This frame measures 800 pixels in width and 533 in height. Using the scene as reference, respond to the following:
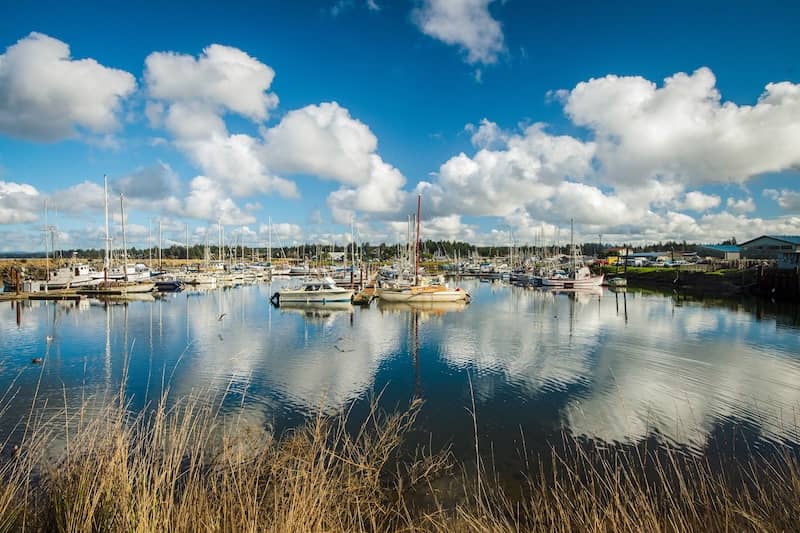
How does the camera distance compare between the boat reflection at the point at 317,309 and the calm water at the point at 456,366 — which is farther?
the boat reflection at the point at 317,309

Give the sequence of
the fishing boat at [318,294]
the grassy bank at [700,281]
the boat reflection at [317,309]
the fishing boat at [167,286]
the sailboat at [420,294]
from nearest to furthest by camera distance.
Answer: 1. the boat reflection at [317,309]
2. the fishing boat at [318,294]
3. the sailboat at [420,294]
4. the grassy bank at [700,281]
5. the fishing boat at [167,286]

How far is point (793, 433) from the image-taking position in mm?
13086

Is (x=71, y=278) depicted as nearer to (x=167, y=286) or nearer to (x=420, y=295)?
(x=167, y=286)

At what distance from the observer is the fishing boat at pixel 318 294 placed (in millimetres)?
45344

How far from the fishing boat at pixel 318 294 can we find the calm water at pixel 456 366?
426cm

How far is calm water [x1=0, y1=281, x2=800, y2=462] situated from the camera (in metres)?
14.1

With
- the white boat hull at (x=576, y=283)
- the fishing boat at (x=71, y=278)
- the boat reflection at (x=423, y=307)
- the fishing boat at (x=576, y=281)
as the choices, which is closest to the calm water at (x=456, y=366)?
the boat reflection at (x=423, y=307)

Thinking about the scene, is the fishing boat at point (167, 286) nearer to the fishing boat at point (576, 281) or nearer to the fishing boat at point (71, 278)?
the fishing boat at point (71, 278)

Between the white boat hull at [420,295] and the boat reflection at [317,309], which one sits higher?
the white boat hull at [420,295]

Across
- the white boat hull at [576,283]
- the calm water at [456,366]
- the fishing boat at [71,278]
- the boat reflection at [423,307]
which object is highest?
the fishing boat at [71,278]

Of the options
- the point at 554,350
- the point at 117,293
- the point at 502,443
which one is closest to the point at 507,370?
the point at 554,350

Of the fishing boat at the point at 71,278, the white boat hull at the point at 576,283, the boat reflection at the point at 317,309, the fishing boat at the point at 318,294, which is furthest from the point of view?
the white boat hull at the point at 576,283

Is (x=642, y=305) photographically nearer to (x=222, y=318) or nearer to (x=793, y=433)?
(x=793, y=433)

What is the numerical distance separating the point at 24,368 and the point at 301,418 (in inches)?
622
